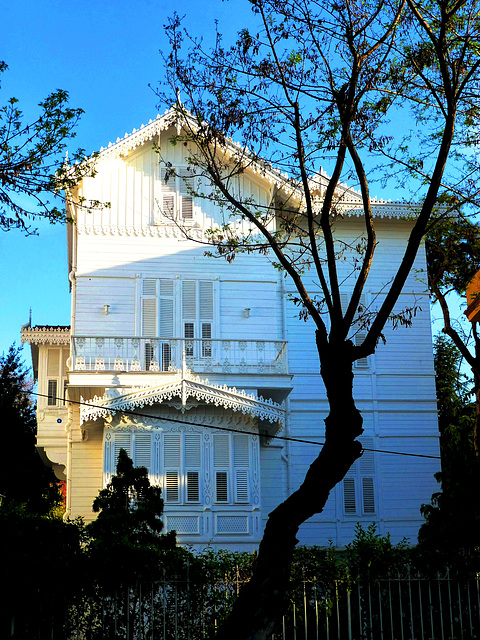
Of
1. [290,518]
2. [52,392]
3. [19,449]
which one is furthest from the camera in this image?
[19,449]

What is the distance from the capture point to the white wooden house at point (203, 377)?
19.2m

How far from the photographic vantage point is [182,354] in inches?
802

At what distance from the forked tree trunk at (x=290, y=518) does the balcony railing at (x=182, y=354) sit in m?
10.9

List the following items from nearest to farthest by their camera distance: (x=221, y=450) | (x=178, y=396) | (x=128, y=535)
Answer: (x=128, y=535), (x=178, y=396), (x=221, y=450)

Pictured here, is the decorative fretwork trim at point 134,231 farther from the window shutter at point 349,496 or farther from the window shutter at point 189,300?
the window shutter at point 349,496

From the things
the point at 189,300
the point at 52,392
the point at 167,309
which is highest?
the point at 189,300

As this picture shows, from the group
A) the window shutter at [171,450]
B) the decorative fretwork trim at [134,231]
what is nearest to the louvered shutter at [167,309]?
the decorative fretwork trim at [134,231]

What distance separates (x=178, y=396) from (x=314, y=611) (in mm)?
8869

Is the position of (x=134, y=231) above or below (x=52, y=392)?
above

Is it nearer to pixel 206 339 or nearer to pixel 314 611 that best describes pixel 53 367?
pixel 206 339

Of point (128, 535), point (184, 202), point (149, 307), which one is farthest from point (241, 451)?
point (128, 535)

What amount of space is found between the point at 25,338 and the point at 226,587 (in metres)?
14.8

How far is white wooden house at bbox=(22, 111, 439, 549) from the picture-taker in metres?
19.2

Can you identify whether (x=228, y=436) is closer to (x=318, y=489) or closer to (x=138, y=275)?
(x=138, y=275)
